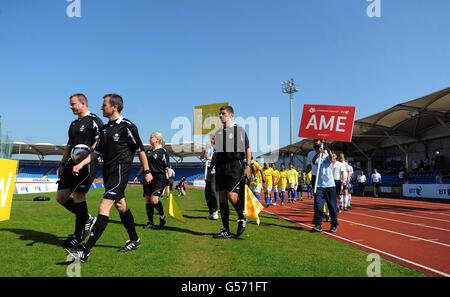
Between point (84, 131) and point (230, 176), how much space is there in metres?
2.38

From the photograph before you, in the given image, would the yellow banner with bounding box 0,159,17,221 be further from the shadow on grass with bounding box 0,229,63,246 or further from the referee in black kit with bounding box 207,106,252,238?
the referee in black kit with bounding box 207,106,252,238

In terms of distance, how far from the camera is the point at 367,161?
3984 cm

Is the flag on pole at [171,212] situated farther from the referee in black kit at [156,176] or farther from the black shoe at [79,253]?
the black shoe at [79,253]

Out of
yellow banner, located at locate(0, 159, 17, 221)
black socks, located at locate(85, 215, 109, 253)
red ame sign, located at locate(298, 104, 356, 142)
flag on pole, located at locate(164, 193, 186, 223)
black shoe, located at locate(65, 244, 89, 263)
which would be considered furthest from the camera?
red ame sign, located at locate(298, 104, 356, 142)

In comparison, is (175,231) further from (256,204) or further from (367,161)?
(367,161)

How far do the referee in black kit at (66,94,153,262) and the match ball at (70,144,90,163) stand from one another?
12cm

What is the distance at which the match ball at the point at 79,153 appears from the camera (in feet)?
13.2

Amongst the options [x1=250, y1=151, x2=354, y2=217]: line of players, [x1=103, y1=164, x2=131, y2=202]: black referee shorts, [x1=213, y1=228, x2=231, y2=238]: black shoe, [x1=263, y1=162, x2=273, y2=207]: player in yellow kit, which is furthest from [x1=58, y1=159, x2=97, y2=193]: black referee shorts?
[x1=263, y1=162, x2=273, y2=207]: player in yellow kit

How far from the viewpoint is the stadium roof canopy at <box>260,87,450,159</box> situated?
21.0 metres

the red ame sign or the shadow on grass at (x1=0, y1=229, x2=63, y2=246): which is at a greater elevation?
the red ame sign

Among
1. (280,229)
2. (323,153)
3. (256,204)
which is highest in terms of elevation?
(323,153)

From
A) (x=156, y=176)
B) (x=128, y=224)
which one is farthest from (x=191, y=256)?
(x=156, y=176)
